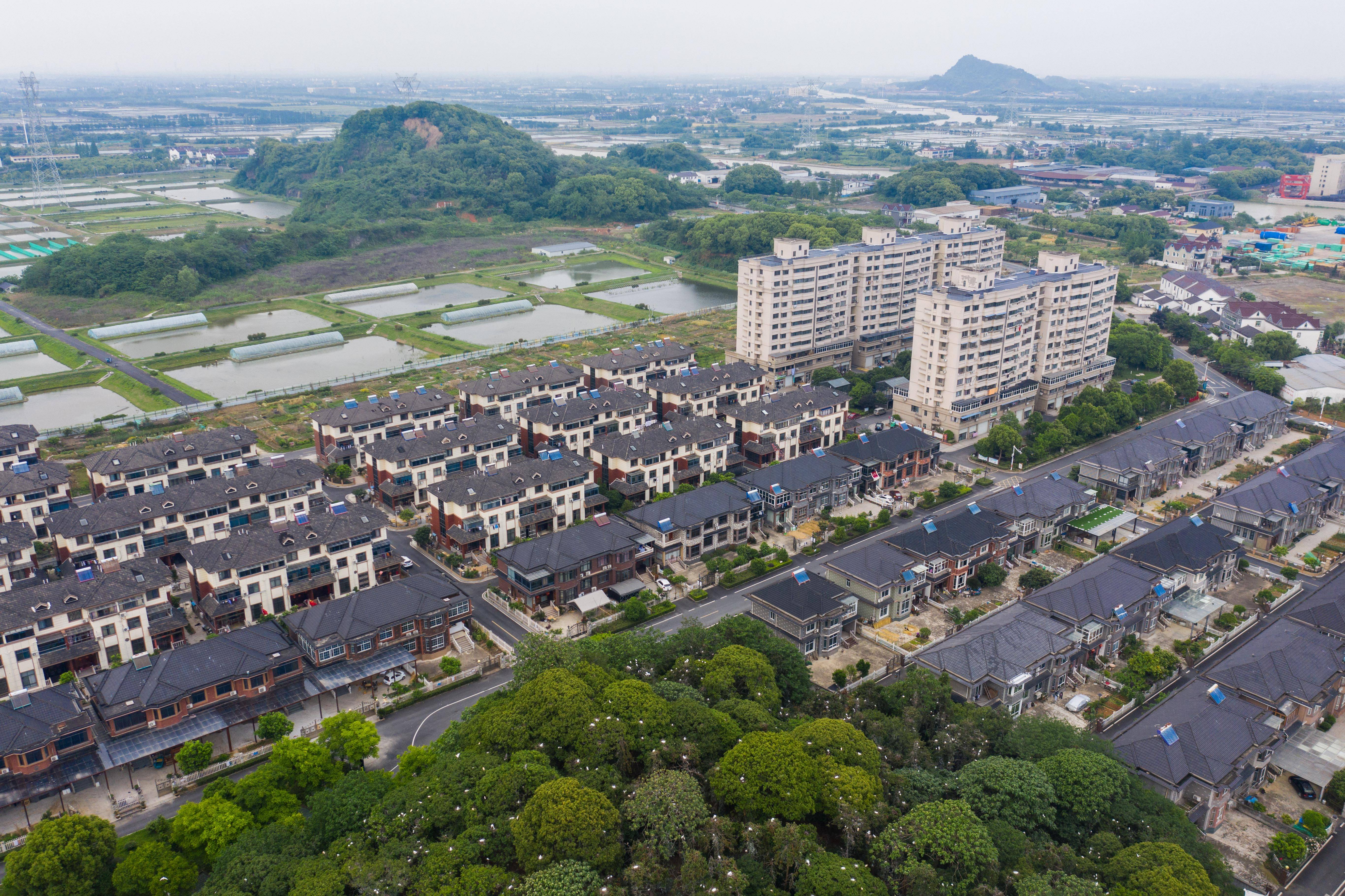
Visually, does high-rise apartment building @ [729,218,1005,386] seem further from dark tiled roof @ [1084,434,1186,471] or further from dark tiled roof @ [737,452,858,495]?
dark tiled roof @ [1084,434,1186,471]

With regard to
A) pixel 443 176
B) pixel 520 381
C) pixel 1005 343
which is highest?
pixel 443 176

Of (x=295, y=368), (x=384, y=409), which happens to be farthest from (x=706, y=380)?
(x=295, y=368)

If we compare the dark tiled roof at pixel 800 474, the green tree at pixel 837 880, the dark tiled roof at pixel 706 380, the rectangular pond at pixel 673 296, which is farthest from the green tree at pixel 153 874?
the rectangular pond at pixel 673 296

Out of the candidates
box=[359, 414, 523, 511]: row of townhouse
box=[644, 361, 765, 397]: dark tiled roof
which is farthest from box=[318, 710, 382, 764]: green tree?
box=[644, 361, 765, 397]: dark tiled roof

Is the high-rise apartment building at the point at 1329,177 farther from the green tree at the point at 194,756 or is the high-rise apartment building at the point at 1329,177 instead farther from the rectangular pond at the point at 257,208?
the green tree at the point at 194,756

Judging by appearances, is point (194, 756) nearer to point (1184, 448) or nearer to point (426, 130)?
point (1184, 448)

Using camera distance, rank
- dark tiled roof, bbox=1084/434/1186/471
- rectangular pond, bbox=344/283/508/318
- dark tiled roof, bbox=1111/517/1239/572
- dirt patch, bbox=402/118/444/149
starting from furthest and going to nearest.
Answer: dirt patch, bbox=402/118/444/149 < rectangular pond, bbox=344/283/508/318 < dark tiled roof, bbox=1084/434/1186/471 < dark tiled roof, bbox=1111/517/1239/572

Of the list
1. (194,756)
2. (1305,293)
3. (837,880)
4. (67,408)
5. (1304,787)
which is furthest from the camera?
(1305,293)
